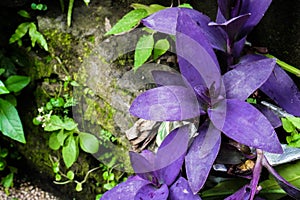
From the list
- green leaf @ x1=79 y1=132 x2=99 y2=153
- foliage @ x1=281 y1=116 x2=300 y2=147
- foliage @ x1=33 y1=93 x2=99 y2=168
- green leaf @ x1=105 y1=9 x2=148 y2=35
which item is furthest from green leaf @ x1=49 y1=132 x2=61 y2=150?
foliage @ x1=281 y1=116 x2=300 y2=147

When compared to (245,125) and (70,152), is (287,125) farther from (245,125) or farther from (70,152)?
(70,152)

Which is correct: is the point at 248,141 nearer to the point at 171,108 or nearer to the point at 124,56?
the point at 171,108

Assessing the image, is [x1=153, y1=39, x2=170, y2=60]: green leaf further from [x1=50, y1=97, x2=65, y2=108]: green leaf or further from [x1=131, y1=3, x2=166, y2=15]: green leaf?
[x1=50, y1=97, x2=65, y2=108]: green leaf

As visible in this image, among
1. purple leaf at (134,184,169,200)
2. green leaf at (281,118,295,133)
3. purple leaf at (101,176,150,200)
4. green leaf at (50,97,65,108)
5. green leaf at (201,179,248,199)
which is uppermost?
green leaf at (281,118,295,133)

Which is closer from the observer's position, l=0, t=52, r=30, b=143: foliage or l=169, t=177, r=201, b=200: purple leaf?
l=169, t=177, r=201, b=200: purple leaf

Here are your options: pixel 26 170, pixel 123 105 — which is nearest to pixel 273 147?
pixel 123 105

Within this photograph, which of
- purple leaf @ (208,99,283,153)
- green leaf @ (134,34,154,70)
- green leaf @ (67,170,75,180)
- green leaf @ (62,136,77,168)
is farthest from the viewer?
green leaf @ (67,170,75,180)

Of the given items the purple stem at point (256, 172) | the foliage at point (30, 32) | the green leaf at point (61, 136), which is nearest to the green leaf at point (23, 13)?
the foliage at point (30, 32)
